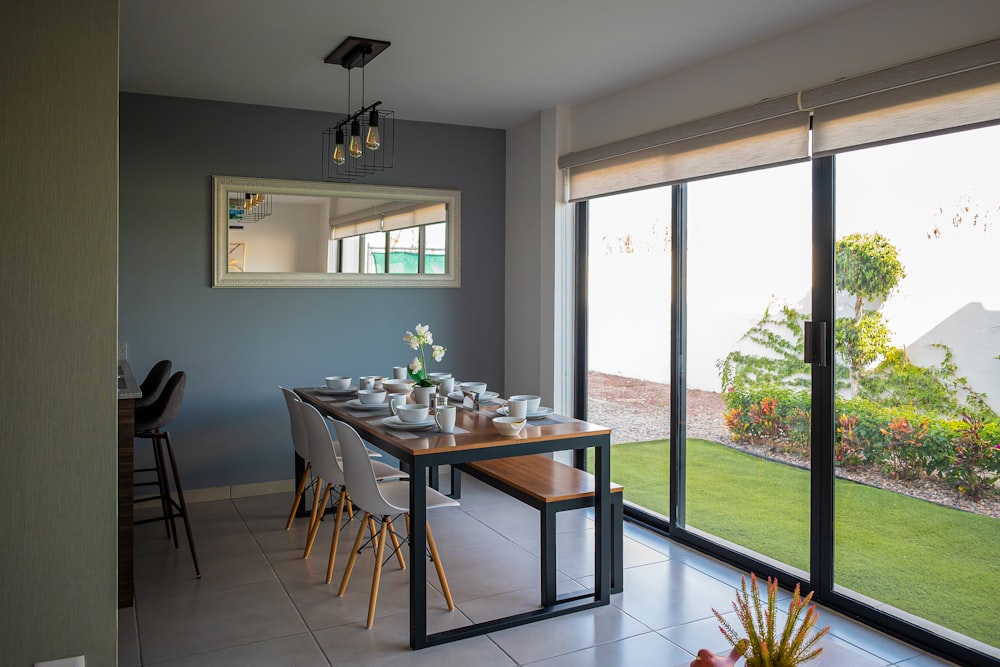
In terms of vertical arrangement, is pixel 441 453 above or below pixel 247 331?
below

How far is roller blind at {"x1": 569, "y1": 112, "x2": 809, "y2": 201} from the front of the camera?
3.44 metres

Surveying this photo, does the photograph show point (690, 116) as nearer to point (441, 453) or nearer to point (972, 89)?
point (972, 89)

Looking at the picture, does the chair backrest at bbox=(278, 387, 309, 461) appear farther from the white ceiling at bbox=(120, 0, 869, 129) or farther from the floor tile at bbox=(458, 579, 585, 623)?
the white ceiling at bbox=(120, 0, 869, 129)

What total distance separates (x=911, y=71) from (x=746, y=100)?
0.90 metres

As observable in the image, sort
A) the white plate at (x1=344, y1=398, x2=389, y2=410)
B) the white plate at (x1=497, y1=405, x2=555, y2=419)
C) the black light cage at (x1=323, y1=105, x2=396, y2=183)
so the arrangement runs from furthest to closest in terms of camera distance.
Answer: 1. the black light cage at (x1=323, y1=105, x2=396, y2=183)
2. the white plate at (x1=344, y1=398, x2=389, y2=410)
3. the white plate at (x1=497, y1=405, x2=555, y2=419)

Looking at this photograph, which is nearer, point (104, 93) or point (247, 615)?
point (104, 93)

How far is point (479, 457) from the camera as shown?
3.04 metres

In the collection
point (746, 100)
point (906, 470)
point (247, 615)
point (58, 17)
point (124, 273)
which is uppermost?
point (746, 100)

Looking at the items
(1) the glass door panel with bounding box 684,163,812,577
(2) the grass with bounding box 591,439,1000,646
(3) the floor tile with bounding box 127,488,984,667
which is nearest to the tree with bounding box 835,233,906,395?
(1) the glass door panel with bounding box 684,163,812,577

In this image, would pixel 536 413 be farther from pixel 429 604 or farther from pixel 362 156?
pixel 362 156

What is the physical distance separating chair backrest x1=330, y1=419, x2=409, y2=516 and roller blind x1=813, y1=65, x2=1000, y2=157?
2229mm

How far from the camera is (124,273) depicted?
4645mm

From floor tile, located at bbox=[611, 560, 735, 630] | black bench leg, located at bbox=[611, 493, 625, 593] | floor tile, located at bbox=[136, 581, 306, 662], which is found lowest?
floor tile, located at bbox=[136, 581, 306, 662]

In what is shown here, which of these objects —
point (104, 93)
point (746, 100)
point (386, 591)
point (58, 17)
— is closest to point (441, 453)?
point (386, 591)
